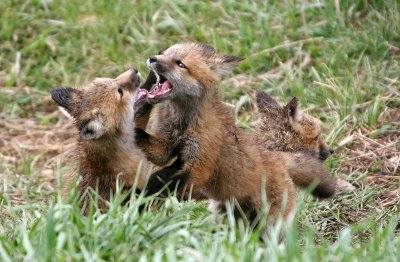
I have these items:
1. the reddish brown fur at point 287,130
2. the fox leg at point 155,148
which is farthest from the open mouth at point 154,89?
the reddish brown fur at point 287,130

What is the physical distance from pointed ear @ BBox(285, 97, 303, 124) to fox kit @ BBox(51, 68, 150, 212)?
5.08 ft

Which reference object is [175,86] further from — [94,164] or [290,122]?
[290,122]

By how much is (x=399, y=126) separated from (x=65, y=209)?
528cm

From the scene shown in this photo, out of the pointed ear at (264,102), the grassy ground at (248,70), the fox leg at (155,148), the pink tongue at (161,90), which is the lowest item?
the grassy ground at (248,70)

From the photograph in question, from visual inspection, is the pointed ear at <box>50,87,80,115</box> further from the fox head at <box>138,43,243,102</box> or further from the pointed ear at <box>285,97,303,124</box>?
the pointed ear at <box>285,97,303,124</box>

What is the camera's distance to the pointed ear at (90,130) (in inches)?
302

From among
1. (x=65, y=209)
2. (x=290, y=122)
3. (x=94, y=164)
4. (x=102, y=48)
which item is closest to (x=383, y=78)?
(x=290, y=122)

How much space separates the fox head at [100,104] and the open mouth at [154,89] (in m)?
0.08

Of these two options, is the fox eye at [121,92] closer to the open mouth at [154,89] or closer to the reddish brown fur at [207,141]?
the open mouth at [154,89]

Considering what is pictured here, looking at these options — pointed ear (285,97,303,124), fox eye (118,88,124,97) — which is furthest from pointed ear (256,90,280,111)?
fox eye (118,88,124,97)

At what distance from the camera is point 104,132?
7773 mm

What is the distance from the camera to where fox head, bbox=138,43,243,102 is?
7734 mm

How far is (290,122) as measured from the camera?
879 cm

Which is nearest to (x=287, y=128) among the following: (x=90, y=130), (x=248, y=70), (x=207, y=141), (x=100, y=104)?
(x=207, y=141)
